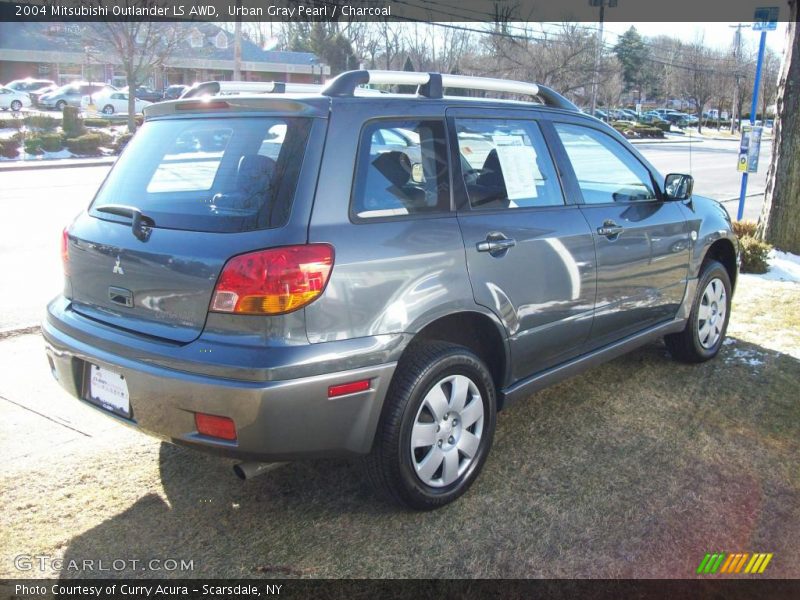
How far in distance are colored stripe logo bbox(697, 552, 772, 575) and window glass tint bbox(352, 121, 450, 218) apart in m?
1.82

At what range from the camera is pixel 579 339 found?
4055mm

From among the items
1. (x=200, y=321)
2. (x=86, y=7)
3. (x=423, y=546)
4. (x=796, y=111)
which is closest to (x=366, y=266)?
(x=200, y=321)

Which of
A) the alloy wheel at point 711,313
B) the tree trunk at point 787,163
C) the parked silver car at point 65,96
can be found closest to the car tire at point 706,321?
the alloy wheel at point 711,313

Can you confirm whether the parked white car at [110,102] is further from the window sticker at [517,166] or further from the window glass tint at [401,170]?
the window glass tint at [401,170]

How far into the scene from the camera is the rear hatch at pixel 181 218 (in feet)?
9.27

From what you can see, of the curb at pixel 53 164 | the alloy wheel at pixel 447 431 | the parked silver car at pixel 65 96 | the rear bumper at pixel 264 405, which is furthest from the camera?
the parked silver car at pixel 65 96

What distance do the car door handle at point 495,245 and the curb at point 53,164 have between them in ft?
68.2

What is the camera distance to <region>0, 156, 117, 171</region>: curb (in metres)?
21.6

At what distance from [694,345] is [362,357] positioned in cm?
308

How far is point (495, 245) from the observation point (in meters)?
3.42

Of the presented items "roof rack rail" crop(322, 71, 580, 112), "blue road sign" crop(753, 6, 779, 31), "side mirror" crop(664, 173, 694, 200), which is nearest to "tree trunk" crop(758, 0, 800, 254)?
"blue road sign" crop(753, 6, 779, 31)

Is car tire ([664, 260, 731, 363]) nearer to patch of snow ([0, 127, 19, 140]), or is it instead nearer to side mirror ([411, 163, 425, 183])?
side mirror ([411, 163, 425, 183])

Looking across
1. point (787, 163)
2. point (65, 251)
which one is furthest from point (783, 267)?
point (65, 251)

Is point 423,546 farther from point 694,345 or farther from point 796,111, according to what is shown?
point 796,111
